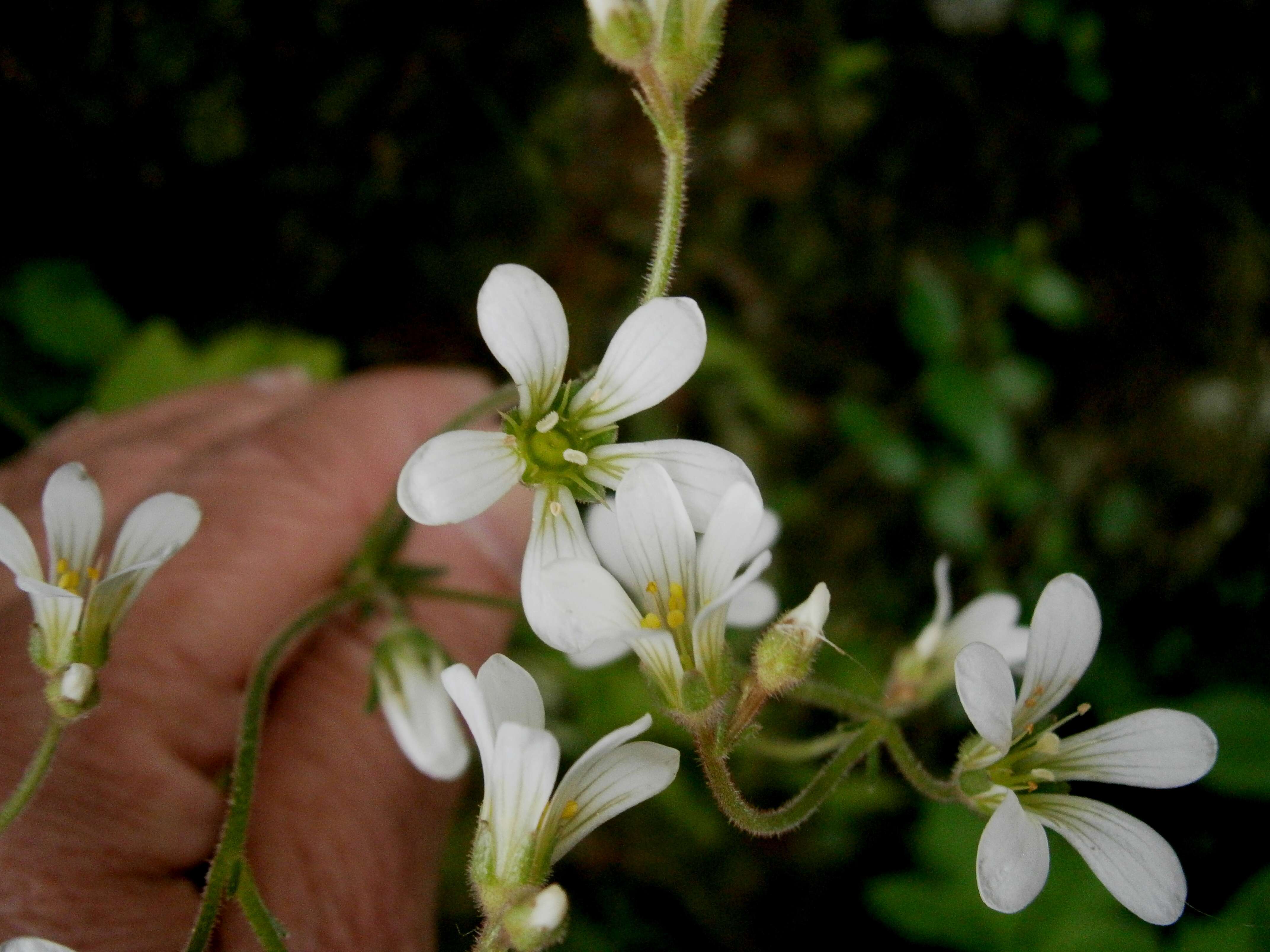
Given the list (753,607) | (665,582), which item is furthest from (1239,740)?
(665,582)

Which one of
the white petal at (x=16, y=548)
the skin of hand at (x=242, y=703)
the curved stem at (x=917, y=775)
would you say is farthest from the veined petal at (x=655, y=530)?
the skin of hand at (x=242, y=703)

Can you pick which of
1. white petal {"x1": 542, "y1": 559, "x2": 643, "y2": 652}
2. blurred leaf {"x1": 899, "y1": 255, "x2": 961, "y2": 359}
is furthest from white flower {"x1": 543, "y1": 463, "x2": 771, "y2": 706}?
blurred leaf {"x1": 899, "y1": 255, "x2": 961, "y2": 359}

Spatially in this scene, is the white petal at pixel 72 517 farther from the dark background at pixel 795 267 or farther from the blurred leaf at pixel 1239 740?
the blurred leaf at pixel 1239 740

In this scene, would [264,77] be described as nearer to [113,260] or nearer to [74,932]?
[113,260]

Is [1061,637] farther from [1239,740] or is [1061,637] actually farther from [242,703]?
[242,703]

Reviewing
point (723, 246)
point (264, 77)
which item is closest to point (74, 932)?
point (264, 77)

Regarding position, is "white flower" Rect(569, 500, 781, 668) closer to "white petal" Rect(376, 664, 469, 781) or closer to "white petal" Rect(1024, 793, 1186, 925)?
"white petal" Rect(376, 664, 469, 781)
